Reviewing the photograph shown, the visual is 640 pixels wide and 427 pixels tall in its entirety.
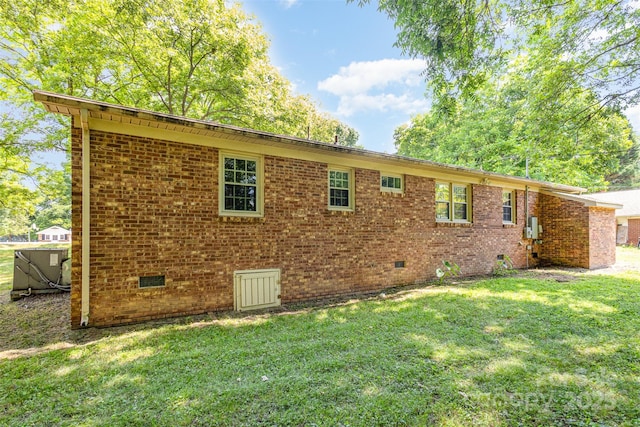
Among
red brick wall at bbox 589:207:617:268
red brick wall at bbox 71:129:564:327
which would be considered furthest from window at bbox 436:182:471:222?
red brick wall at bbox 589:207:617:268

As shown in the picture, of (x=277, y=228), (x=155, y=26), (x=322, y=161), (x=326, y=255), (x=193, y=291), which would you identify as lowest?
(x=193, y=291)

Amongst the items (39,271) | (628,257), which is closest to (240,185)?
(39,271)

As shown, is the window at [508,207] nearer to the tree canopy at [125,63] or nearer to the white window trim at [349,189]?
the white window trim at [349,189]

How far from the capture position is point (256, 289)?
5.91 meters

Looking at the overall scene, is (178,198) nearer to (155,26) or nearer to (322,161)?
(322,161)

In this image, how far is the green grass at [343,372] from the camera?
241cm

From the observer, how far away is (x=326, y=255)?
6.81 m

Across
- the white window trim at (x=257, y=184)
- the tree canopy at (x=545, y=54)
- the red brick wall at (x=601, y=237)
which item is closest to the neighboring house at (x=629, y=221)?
the tree canopy at (x=545, y=54)

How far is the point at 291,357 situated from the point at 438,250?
22.5 ft

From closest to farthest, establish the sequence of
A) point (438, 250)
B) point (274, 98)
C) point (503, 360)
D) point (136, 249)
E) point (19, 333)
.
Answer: point (503, 360) → point (19, 333) → point (136, 249) → point (438, 250) → point (274, 98)

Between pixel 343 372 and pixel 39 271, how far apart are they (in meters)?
8.14

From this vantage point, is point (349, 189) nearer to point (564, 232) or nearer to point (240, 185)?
point (240, 185)

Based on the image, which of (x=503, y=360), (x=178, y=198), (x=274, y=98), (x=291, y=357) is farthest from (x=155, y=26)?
(x=503, y=360)

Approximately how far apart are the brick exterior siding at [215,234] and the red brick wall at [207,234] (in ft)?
0.06
